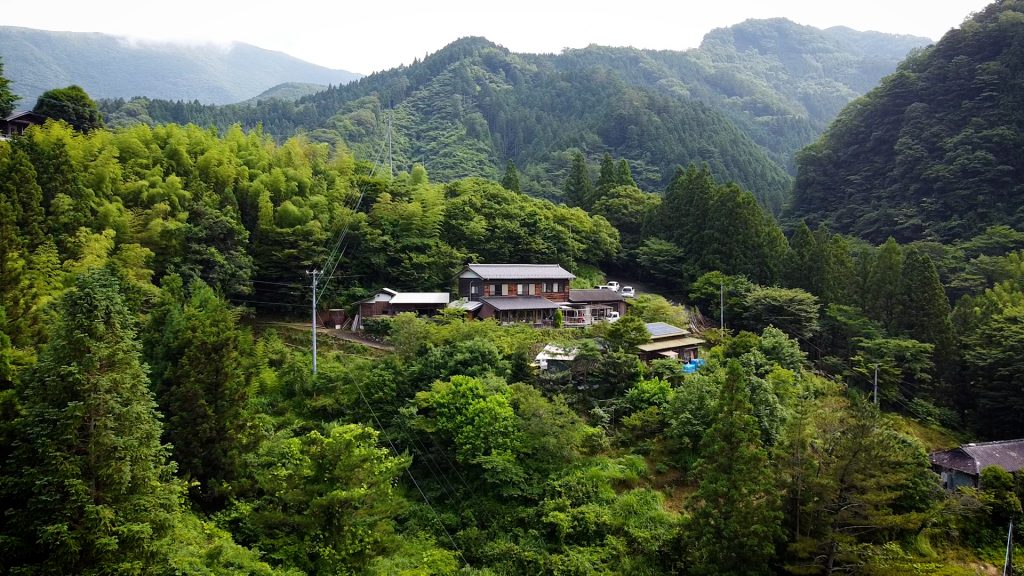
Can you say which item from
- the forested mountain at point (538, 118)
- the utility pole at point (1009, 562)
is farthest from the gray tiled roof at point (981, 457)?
the forested mountain at point (538, 118)

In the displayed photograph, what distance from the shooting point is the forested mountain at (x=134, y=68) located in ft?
230

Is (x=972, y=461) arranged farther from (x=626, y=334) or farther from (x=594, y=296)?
(x=594, y=296)

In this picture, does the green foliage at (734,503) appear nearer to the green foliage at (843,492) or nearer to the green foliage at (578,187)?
the green foliage at (843,492)

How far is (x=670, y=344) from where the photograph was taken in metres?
20.3

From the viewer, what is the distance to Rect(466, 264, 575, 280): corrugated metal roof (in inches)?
924

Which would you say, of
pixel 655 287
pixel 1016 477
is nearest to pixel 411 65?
pixel 655 287

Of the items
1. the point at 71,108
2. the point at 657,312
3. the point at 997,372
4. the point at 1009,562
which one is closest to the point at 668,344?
the point at 657,312

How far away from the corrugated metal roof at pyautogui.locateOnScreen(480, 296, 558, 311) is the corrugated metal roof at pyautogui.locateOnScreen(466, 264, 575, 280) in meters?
0.78

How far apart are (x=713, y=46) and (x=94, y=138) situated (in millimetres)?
130168

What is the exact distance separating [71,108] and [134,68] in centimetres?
8070

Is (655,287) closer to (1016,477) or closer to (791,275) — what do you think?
(791,275)

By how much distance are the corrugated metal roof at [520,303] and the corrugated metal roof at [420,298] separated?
1.50 meters

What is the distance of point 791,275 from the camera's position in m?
26.3

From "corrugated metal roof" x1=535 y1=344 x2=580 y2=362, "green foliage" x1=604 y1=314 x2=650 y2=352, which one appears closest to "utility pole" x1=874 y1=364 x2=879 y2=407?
"green foliage" x1=604 y1=314 x2=650 y2=352
